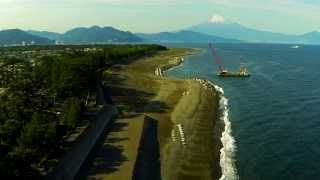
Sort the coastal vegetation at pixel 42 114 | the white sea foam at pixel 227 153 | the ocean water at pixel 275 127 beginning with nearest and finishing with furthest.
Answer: the coastal vegetation at pixel 42 114 < the white sea foam at pixel 227 153 < the ocean water at pixel 275 127

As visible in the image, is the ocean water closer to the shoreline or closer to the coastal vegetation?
the shoreline

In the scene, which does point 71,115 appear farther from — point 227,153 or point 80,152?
point 227,153

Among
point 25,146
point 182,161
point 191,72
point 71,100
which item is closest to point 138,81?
point 191,72

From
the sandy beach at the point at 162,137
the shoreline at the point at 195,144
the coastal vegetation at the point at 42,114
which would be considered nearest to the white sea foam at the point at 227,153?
the shoreline at the point at 195,144

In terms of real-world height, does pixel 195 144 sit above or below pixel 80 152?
below

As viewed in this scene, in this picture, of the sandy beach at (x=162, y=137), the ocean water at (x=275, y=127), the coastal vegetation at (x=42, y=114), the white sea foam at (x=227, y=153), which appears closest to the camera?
the coastal vegetation at (x=42, y=114)

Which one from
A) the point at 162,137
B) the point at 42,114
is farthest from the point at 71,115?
the point at 162,137

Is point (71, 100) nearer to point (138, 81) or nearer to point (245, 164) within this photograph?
point (245, 164)

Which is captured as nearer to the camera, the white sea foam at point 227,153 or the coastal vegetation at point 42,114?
the coastal vegetation at point 42,114

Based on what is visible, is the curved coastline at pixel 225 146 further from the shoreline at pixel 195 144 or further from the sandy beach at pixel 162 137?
the sandy beach at pixel 162 137

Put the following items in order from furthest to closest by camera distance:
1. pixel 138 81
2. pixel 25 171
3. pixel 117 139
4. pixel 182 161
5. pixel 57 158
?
pixel 138 81 → pixel 117 139 → pixel 182 161 → pixel 57 158 → pixel 25 171

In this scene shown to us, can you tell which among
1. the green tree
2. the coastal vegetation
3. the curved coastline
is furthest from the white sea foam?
the green tree
